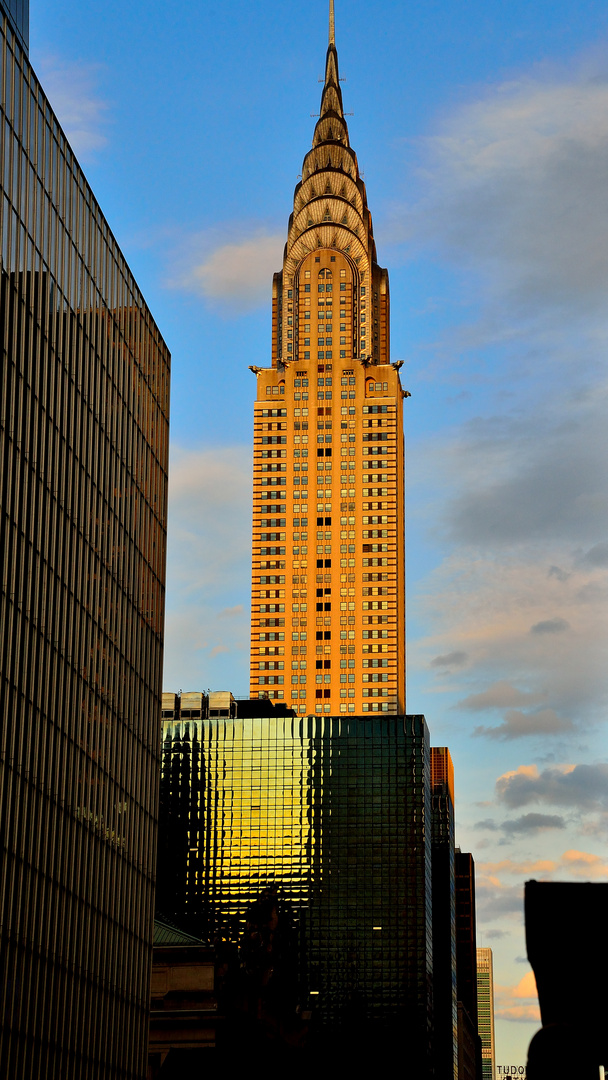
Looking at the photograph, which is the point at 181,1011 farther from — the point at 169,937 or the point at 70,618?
the point at 70,618

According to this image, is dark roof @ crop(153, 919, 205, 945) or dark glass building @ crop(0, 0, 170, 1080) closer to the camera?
dark glass building @ crop(0, 0, 170, 1080)

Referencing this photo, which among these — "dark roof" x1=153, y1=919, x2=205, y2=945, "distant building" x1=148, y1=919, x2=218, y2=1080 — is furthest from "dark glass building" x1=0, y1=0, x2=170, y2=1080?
"dark roof" x1=153, y1=919, x2=205, y2=945

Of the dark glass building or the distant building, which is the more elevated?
the dark glass building

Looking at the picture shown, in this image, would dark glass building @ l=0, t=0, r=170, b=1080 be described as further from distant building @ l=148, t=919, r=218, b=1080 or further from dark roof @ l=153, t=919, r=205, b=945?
dark roof @ l=153, t=919, r=205, b=945

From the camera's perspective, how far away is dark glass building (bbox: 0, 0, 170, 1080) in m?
73.6

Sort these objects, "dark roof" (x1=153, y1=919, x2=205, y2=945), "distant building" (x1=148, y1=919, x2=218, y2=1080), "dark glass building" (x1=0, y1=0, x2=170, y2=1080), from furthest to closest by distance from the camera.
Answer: "dark roof" (x1=153, y1=919, x2=205, y2=945) → "distant building" (x1=148, y1=919, x2=218, y2=1080) → "dark glass building" (x1=0, y1=0, x2=170, y2=1080)

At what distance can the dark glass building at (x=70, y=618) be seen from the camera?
73.6m

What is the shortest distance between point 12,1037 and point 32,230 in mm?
37013

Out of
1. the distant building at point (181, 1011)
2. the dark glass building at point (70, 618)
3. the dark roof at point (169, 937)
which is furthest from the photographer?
the dark roof at point (169, 937)

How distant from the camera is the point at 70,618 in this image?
277 feet

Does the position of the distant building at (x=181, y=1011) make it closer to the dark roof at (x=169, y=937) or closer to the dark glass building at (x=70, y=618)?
the dark roof at (x=169, y=937)

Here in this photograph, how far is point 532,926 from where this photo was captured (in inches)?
255

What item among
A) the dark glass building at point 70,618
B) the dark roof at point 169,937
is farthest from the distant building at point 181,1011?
the dark glass building at point 70,618

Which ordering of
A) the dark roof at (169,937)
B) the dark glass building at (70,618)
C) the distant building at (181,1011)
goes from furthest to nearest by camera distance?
1. the dark roof at (169,937)
2. the distant building at (181,1011)
3. the dark glass building at (70,618)
